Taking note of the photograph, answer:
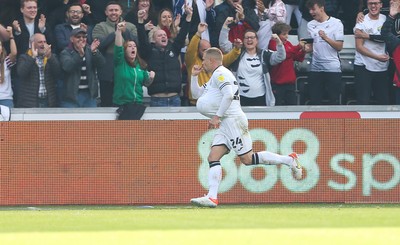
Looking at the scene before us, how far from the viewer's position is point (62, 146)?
56.7 feet

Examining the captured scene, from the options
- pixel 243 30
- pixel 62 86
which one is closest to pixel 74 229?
pixel 62 86

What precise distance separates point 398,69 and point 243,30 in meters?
2.61

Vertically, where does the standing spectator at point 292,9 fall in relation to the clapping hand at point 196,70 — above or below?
above

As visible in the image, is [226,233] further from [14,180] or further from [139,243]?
[14,180]

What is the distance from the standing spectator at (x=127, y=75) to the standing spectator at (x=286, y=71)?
212 cm

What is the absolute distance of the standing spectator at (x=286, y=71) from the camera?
61.9ft

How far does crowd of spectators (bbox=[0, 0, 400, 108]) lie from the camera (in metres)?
18.1

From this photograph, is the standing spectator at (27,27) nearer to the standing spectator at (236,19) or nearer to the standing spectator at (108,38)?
the standing spectator at (108,38)

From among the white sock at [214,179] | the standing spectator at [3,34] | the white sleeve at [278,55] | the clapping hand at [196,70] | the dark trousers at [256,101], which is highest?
the standing spectator at [3,34]

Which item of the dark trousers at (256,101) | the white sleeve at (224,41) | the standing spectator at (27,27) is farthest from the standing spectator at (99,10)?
the dark trousers at (256,101)

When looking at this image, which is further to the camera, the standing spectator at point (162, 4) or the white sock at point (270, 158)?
the standing spectator at point (162, 4)

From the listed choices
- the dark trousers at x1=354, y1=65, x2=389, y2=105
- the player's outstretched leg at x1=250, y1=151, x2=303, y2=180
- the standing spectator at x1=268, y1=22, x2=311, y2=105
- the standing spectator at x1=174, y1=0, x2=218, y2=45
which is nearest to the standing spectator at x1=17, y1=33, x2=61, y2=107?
the standing spectator at x1=174, y1=0, x2=218, y2=45

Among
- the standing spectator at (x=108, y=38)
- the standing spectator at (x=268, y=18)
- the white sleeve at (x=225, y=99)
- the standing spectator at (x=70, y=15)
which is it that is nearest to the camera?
the white sleeve at (x=225, y=99)

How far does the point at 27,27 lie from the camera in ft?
61.1
